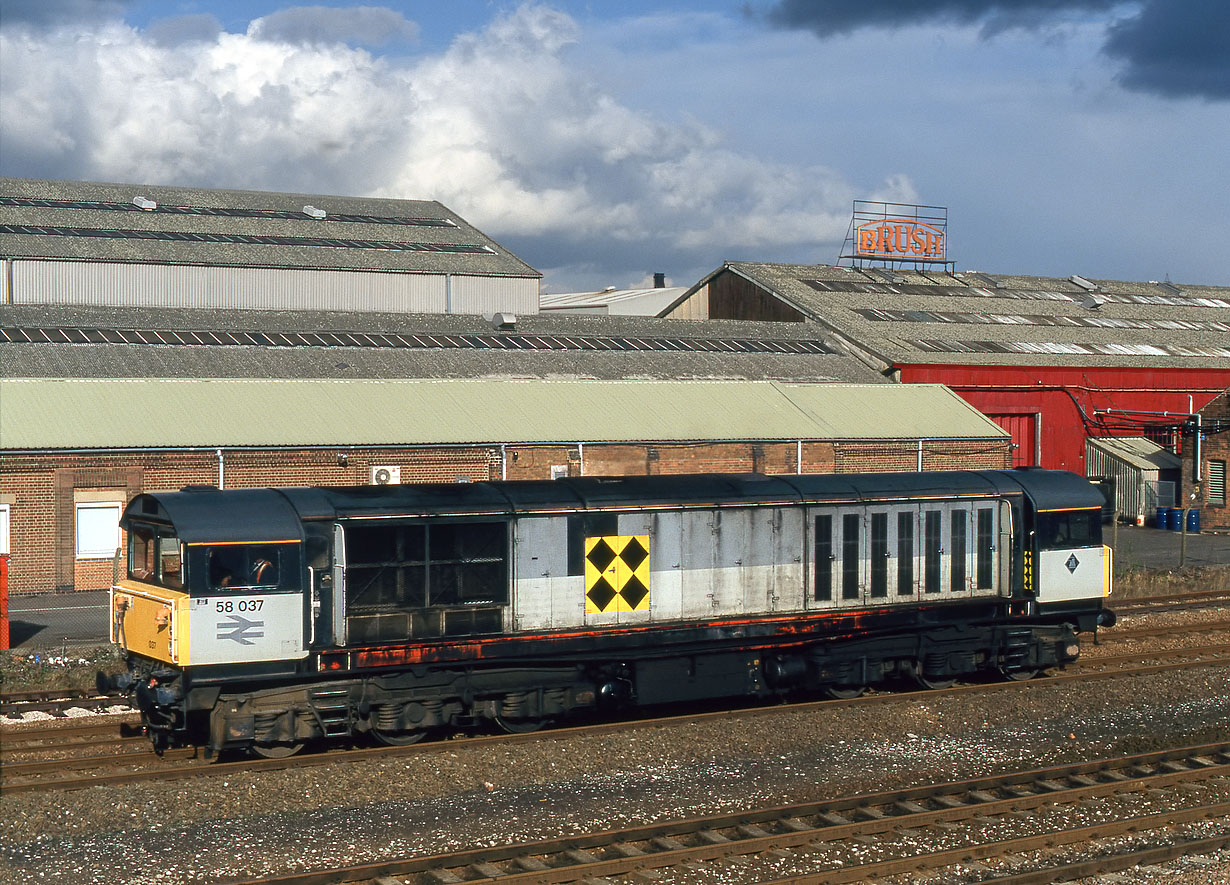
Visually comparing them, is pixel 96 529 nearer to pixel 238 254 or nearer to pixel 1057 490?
pixel 1057 490

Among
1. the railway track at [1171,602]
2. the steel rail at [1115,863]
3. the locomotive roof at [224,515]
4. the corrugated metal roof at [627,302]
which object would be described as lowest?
the steel rail at [1115,863]

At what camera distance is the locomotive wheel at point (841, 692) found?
1852 cm

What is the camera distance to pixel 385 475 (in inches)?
1250

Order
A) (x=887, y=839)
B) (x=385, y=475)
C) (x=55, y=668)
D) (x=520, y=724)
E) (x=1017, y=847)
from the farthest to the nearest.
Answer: (x=385, y=475), (x=55, y=668), (x=520, y=724), (x=887, y=839), (x=1017, y=847)

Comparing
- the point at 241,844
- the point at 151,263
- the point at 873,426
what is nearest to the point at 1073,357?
the point at 873,426

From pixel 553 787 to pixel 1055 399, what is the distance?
129ft

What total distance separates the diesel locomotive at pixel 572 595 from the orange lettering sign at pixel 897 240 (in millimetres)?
44012

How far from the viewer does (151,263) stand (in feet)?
157

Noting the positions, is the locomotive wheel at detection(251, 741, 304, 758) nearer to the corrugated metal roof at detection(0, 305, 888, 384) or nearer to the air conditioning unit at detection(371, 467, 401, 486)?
the air conditioning unit at detection(371, 467, 401, 486)

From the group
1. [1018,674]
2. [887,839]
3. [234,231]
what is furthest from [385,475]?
[234,231]

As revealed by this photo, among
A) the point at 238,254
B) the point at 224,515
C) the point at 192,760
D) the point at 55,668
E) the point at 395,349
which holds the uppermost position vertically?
the point at 238,254

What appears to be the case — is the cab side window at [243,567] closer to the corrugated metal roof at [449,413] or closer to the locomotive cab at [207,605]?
the locomotive cab at [207,605]

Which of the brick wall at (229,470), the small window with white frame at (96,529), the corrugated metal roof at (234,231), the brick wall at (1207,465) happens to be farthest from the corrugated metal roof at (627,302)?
the small window with white frame at (96,529)

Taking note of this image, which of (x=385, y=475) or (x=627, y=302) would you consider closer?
(x=385, y=475)
